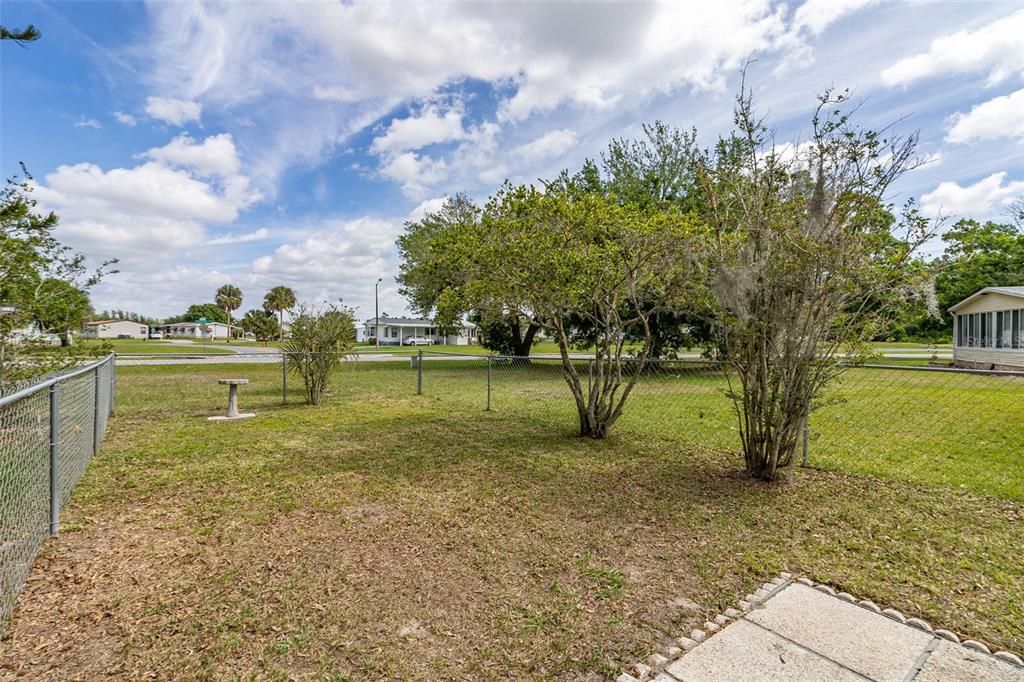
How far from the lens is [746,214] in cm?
434

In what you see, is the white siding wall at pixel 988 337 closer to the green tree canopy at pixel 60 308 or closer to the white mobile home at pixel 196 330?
the green tree canopy at pixel 60 308

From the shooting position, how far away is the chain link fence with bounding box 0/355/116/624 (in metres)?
2.63

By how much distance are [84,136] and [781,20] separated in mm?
11152

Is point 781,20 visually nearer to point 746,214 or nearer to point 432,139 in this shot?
point 746,214

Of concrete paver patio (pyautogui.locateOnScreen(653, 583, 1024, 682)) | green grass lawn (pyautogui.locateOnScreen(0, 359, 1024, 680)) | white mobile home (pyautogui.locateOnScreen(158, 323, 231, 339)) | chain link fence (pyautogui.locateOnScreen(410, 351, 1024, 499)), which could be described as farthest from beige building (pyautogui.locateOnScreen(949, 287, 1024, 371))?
white mobile home (pyautogui.locateOnScreen(158, 323, 231, 339))

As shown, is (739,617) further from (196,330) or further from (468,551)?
(196,330)

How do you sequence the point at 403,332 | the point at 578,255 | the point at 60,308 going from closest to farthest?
the point at 60,308, the point at 578,255, the point at 403,332

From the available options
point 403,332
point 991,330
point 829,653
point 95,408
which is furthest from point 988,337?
point 403,332

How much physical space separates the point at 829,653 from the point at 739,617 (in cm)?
40

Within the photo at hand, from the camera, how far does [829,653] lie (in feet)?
6.97

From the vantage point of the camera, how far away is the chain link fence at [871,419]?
16.3ft

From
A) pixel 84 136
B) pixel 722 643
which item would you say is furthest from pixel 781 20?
pixel 84 136

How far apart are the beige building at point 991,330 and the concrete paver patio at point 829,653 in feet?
64.7

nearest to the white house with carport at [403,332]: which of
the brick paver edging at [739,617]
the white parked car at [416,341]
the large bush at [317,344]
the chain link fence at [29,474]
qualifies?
the white parked car at [416,341]
